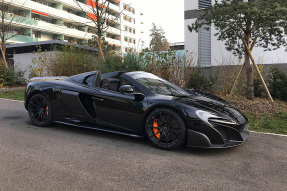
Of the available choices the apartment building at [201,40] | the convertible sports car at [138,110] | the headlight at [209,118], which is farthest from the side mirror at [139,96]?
the apartment building at [201,40]

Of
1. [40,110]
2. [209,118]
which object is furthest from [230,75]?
[40,110]

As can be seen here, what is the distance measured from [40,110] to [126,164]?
2.73 m

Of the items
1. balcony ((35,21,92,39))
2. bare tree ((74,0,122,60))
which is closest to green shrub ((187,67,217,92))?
bare tree ((74,0,122,60))

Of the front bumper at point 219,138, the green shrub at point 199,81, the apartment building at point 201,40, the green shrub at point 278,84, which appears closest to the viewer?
the front bumper at point 219,138

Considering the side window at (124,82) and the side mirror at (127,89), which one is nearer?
the side mirror at (127,89)

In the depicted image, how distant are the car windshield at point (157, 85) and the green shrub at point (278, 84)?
607cm

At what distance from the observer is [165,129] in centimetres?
381

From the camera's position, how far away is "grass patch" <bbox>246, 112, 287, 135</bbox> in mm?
5383

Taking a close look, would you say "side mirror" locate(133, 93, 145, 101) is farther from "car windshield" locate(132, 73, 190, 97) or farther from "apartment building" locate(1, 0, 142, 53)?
"apartment building" locate(1, 0, 142, 53)

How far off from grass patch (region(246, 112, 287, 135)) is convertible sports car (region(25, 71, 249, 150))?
5.27 feet

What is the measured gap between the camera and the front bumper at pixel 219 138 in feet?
11.7

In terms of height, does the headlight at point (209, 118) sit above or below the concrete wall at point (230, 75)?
below

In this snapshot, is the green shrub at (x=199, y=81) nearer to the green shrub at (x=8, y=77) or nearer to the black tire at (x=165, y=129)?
the black tire at (x=165, y=129)

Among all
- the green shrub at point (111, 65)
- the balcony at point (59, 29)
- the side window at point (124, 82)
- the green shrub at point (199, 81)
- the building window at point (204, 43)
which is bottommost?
the green shrub at point (199, 81)
